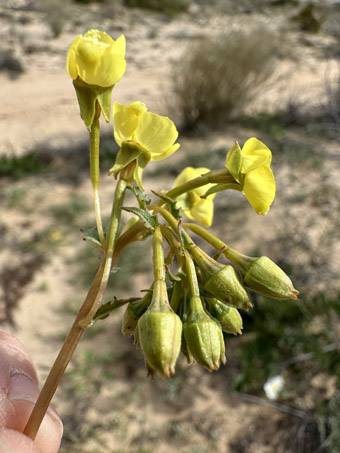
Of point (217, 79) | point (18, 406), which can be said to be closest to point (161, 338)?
point (18, 406)

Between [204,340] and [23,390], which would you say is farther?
[23,390]

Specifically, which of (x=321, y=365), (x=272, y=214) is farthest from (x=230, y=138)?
(x=321, y=365)

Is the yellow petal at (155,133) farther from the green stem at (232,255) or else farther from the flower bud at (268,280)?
the flower bud at (268,280)

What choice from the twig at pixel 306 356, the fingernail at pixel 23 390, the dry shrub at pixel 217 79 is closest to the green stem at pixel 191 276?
the fingernail at pixel 23 390

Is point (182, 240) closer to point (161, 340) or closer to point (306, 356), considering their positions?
point (161, 340)

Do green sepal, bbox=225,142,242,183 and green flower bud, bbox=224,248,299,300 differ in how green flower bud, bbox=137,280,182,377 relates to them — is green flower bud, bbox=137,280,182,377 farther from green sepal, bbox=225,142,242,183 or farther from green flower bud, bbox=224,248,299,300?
green sepal, bbox=225,142,242,183

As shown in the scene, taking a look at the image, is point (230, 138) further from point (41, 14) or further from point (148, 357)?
point (41, 14)
